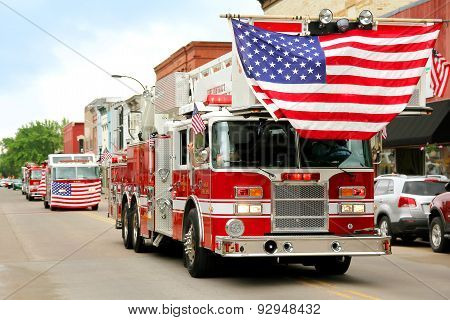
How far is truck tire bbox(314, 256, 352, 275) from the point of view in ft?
44.0

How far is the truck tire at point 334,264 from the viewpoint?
13.4 metres

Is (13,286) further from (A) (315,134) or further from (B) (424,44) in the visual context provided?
(B) (424,44)

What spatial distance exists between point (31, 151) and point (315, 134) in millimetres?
151198

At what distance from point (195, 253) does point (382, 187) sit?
968cm

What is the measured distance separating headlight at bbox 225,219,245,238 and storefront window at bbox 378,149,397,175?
22718 millimetres

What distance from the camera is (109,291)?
11633 millimetres

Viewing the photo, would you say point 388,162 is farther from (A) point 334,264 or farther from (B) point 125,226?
(A) point 334,264

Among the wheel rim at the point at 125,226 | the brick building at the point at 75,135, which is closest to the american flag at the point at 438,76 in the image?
the wheel rim at the point at 125,226

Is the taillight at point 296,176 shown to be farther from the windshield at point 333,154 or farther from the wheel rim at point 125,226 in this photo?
the wheel rim at point 125,226

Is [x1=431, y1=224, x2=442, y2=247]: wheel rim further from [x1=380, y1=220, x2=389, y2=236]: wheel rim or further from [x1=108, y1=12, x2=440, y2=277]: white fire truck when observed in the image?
[x1=108, y1=12, x2=440, y2=277]: white fire truck

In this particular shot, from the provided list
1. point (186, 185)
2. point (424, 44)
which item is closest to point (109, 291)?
Result: point (186, 185)

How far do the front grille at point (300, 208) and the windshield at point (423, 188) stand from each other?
28.0ft

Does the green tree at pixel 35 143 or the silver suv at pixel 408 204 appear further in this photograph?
the green tree at pixel 35 143

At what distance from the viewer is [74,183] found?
4159 centimetres
